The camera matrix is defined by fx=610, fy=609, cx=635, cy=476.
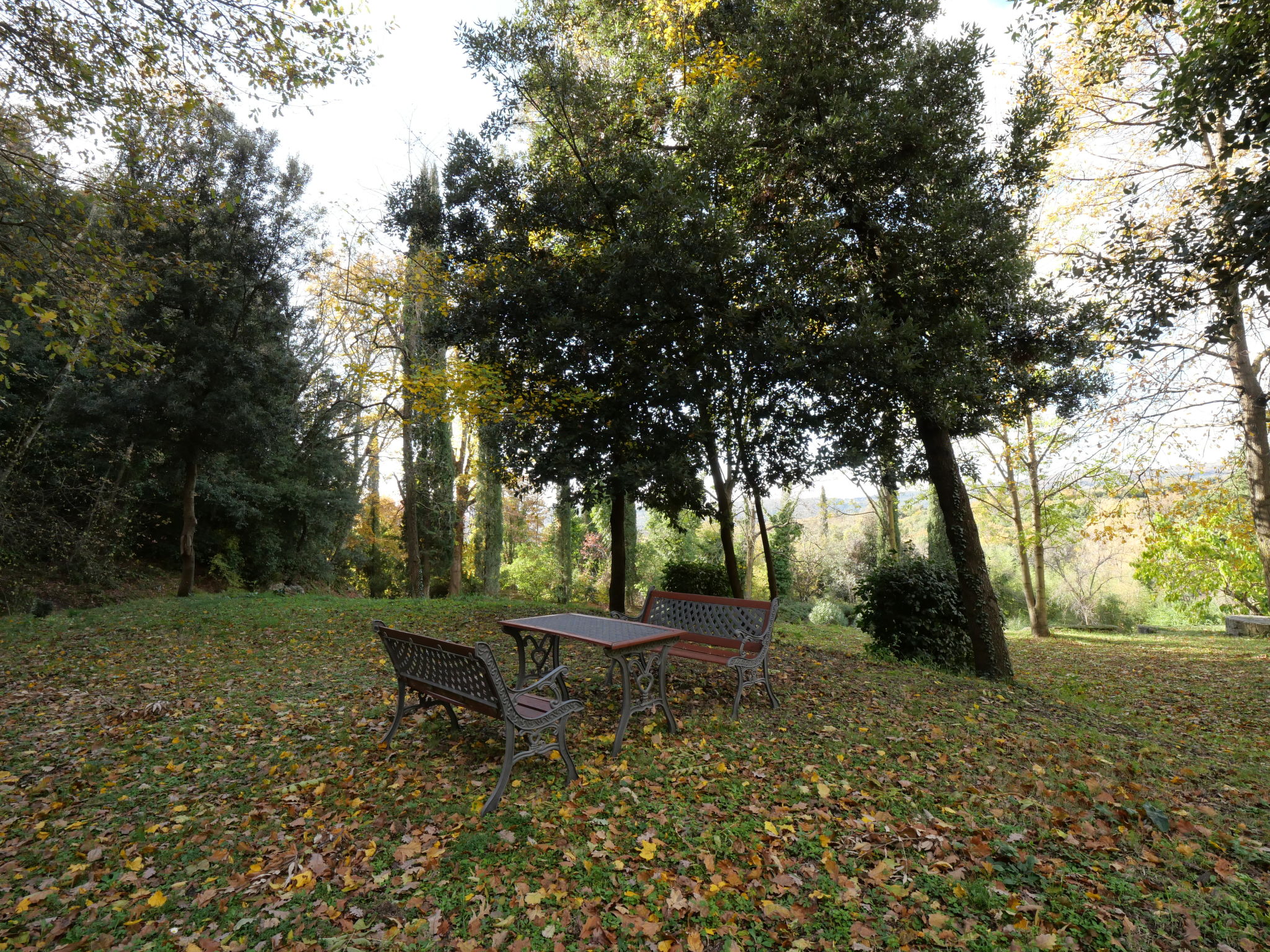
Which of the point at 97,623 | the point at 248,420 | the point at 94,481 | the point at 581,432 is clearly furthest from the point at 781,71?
the point at 94,481

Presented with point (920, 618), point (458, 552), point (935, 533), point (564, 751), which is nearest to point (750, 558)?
point (935, 533)

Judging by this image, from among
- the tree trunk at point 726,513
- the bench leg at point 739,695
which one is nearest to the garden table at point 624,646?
the bench leg at point 739,695

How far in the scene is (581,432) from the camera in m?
9.46

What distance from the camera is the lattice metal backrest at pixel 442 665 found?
403cm

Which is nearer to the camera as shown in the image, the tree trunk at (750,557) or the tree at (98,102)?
the tree at (98,102)

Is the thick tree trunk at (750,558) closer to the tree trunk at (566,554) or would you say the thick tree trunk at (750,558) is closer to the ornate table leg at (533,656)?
the tree trunk at (566,554)

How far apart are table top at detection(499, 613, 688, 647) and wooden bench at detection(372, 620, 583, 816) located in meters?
0.51

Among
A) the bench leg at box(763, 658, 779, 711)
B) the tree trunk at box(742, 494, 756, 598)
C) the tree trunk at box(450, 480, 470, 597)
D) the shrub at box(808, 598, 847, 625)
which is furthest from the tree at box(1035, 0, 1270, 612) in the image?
the tree trunk at box(450, 480, 470, 597)

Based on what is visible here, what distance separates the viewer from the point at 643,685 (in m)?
5.27

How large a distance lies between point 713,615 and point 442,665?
2990 mm

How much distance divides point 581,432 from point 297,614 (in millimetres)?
6210

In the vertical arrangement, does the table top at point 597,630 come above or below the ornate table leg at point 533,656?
above

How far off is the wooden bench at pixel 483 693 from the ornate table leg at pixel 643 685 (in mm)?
478

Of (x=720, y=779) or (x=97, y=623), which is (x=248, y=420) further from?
(x=720, y=779)
